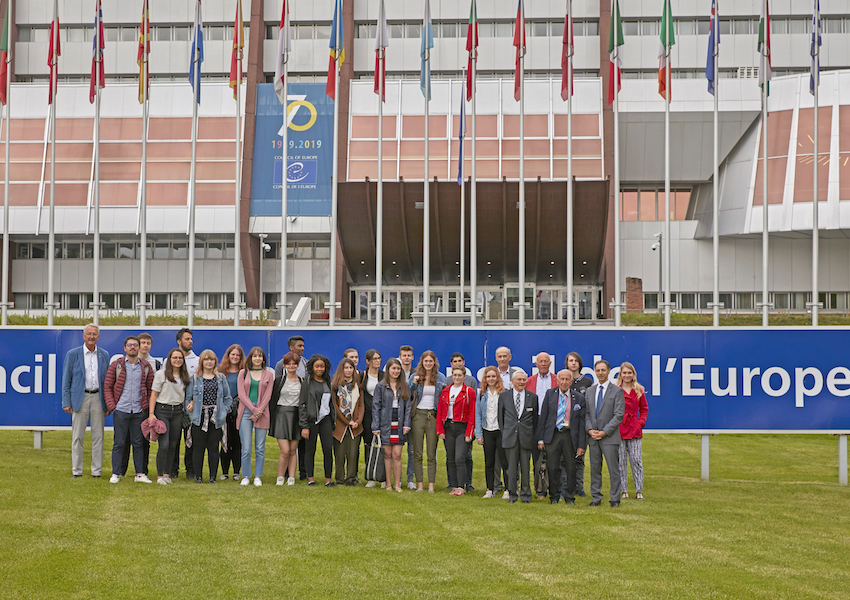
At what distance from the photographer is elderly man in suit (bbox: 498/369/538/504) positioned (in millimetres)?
10789

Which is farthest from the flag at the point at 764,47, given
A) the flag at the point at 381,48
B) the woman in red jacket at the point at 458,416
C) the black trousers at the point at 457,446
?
the black trousers at the point at 457,446

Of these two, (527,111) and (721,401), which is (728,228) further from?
(721,401)

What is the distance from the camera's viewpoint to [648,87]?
41.9 m

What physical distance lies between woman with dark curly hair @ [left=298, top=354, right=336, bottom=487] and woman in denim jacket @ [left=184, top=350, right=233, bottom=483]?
1094 mm

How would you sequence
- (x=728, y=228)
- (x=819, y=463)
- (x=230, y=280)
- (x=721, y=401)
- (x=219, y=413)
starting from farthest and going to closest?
(x=230, y=280), (x=728, y=228), (x=819, y=463), (x=721, y=401), (x=219, y=413)

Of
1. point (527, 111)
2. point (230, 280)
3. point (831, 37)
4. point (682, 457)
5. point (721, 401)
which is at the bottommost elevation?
point (682, 457)

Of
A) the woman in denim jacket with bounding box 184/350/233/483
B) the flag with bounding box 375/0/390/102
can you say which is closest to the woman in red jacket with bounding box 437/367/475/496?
the woman in denim jacket with bounding box 184/350/233/483

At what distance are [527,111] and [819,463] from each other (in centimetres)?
2910

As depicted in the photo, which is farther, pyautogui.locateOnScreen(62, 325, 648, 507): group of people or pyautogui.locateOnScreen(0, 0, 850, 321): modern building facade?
A: pyautogui.locateOnScreen(0, 0, 850, 321): modern building facade

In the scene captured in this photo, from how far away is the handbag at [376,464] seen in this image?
11602mm

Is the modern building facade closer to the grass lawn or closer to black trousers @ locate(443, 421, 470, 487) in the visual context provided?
black trousers @ locate(443, 421, 470, 487)

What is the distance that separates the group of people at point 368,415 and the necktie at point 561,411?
2 cm

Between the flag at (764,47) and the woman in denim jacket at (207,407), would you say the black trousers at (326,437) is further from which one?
the flag at (764,47)

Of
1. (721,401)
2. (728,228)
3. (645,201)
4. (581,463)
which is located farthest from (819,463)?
(645,201)
